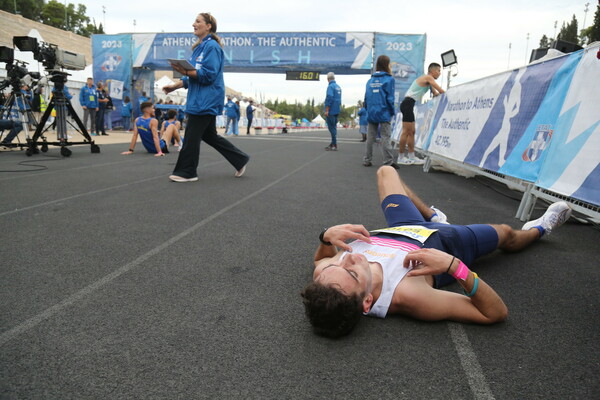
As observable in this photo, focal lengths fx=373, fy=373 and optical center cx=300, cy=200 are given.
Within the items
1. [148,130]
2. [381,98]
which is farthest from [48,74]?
[381,98]

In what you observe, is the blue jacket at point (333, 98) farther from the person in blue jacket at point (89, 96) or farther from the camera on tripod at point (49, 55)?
the person in blue jacket at point (89, 96)

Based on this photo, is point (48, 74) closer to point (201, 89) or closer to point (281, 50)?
point (201, 89)

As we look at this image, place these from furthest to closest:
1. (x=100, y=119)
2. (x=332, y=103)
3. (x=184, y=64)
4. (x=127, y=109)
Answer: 1. (x=127, y=109)
2. (x=100, y=119)
3. (x=332, y=103)
4. (x=184, y=64)

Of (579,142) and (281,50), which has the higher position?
(281,50)

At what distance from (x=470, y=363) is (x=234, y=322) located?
41.1 inches

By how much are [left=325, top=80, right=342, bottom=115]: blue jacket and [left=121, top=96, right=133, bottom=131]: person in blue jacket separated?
12.5 metres

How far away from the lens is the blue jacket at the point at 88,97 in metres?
14.5

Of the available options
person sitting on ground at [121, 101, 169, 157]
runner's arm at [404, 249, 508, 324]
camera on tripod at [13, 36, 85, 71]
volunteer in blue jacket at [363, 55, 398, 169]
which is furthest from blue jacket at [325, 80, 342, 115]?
runner's arm at [404, 249, 508, 324]

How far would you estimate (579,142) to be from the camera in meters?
3.32

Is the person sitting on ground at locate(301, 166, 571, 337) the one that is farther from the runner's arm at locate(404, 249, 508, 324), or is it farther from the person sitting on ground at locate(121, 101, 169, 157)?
the person sitting on ground at locate(121, 101, 169, 157)

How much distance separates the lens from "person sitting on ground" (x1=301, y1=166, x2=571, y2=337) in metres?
1.63

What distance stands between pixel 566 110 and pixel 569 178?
73 centimetres

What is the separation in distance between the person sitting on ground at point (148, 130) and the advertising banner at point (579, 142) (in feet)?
26.3

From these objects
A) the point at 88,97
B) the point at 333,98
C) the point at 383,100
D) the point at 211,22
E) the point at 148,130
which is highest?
the point at 211,22
